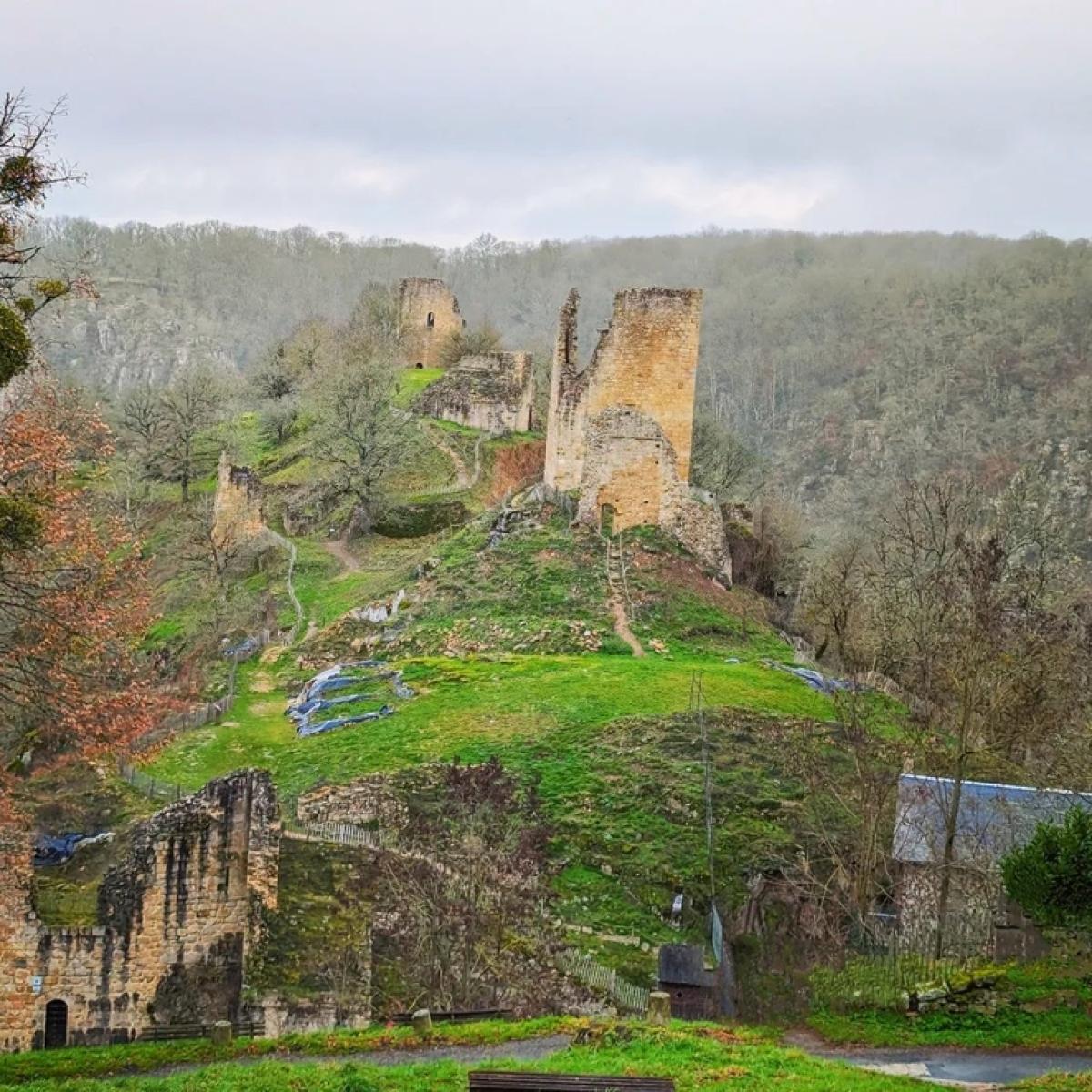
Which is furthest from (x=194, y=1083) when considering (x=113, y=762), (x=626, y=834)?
(x=113, y=762)

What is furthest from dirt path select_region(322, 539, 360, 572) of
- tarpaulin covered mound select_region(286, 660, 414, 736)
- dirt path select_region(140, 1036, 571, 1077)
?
dirt path select_region(140, 1036, 571, 1077)

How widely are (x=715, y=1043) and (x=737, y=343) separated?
105 meters

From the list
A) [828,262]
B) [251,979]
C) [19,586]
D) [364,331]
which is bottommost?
[251,979]

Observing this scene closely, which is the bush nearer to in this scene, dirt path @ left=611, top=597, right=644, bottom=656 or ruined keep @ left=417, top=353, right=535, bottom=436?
dirt path @ left=611, top=597, right=644, bottom=656

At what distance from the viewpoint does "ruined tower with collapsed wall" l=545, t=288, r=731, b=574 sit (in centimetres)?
3625

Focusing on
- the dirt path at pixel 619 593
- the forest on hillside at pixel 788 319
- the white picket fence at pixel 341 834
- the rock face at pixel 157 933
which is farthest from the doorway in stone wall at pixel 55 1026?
the forest on hillside at pixel 788 319

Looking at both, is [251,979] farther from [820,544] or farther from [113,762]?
[820,544]

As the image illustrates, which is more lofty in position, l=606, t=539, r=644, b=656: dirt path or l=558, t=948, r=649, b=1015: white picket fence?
l=606, t=539, r=644, b=656: dirt path

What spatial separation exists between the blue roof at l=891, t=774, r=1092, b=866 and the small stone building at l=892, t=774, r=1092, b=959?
2cm

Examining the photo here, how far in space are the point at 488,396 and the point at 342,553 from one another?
14655 millimetres

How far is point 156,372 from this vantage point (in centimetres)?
12000

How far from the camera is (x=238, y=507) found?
45438 mm

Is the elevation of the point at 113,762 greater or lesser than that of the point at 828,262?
lesser

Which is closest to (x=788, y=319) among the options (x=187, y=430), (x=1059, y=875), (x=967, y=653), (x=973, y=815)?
(x=187, y=430)
